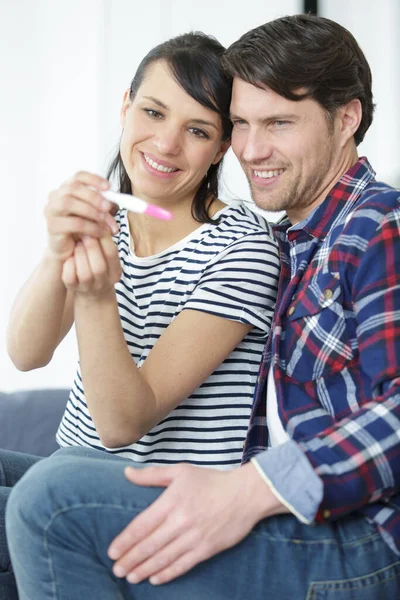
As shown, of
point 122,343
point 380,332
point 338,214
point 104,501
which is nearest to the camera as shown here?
point 104,501

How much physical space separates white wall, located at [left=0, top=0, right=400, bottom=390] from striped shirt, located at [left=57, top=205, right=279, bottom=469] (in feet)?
5.65

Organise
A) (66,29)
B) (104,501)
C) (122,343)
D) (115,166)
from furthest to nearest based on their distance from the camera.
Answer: (66,29) → (115,166) → (122,343) → (104,501)

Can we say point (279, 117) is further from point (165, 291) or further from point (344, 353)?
point (344, 353)

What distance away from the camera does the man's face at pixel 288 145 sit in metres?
1.47

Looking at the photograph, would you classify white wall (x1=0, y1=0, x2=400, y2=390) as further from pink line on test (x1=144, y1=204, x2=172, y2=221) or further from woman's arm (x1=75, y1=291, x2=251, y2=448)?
pink line on test (x1=144, y1=204, x2=172, y2=221)

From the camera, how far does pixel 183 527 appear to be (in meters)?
0.97

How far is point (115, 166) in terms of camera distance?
1780mm

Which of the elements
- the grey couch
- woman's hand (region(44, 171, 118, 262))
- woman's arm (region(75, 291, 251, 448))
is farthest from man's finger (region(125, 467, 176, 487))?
the grey couch

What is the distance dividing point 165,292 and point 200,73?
409mm

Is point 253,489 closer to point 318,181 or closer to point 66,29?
point 318,181

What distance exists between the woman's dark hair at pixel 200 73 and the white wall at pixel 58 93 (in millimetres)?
1618

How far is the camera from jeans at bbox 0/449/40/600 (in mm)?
1353

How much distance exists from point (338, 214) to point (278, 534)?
1.87 feet

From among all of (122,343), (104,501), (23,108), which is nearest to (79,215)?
(122,343)
